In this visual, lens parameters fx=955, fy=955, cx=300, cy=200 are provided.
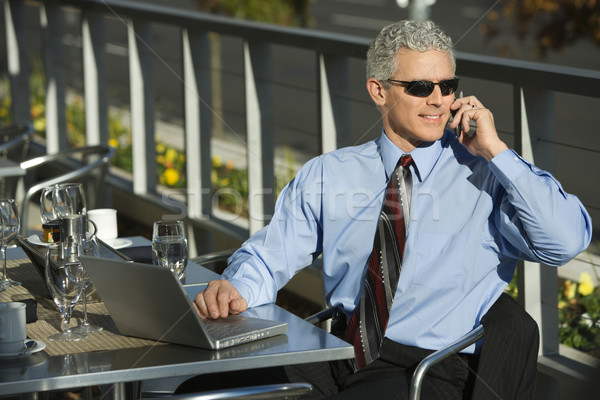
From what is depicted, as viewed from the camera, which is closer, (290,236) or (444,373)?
(444,373)

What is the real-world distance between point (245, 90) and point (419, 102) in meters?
2.38

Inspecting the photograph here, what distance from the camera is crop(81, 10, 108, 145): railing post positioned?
6.77 m

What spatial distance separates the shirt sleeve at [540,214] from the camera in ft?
8.38

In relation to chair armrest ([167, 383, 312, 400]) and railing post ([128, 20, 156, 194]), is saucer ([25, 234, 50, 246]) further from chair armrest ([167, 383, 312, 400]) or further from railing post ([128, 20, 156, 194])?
railing post ([128, 20, 156, 194])

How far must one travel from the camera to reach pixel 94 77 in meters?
6.86

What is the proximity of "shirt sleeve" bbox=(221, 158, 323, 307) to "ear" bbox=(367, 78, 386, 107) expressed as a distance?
266 millimetres

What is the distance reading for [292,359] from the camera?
2.26 metres

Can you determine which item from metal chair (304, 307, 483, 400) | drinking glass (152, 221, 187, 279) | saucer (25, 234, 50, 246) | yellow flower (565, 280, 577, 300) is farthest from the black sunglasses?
yellow flower (565, 280, 577, 300)

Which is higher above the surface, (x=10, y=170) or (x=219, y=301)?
(x=10, y=170)

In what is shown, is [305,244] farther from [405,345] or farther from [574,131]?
[574,131]

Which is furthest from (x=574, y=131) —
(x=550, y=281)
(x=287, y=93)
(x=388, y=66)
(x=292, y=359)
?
(x=292, y=359)

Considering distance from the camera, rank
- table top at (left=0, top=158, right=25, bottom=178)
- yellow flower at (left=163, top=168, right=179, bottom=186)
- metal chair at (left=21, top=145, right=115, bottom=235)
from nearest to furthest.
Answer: table top at (left=0, top=158, right=25, bottom=178), metal chair at (left=21, top=145, right=115, bottom=235), yellow flower at (left=163, top=168, right=179, bottom=186)

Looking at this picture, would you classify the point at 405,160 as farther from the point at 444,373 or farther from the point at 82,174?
the point at 82,174

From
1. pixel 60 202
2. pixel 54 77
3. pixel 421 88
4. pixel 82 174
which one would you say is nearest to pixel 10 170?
pixel 82 174
